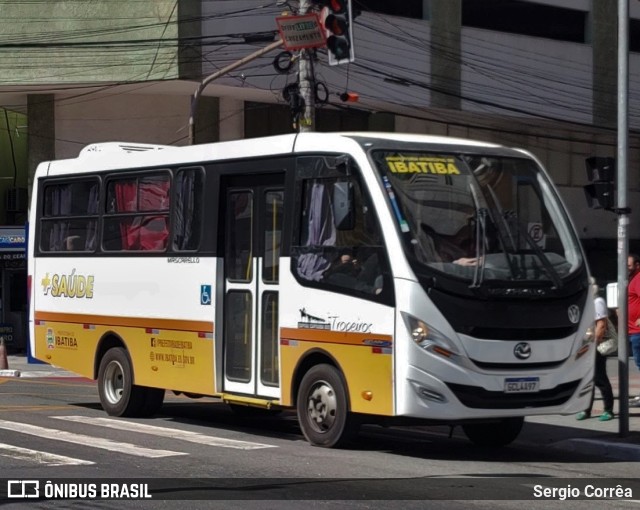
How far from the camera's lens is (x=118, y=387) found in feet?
53.9

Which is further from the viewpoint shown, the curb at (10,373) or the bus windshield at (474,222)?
the curb at (10,373)

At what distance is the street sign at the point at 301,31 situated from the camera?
2262 centimetres

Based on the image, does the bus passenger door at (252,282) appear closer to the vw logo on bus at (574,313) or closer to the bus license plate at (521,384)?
the bus license plate at (521,384)

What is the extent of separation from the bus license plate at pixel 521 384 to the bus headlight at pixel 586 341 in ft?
2.23

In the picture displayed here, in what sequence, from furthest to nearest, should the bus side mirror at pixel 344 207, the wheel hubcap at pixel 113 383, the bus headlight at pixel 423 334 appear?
1. the wheel hubcap at pixel 113 383
2. the bus side mirror at pixel 344 207
3. the bus headlight at pixel 423 334

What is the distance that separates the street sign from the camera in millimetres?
22625

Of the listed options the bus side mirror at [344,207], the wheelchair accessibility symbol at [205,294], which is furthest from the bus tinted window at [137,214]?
the bus side mirror at [344,207]

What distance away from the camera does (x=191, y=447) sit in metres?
12.9

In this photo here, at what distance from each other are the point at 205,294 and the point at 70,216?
→ 11.5 ft

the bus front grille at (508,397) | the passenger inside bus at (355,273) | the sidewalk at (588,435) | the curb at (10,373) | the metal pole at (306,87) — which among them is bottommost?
the curb at (10,373)

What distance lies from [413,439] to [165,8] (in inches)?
801

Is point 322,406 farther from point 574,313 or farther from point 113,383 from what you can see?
point 113,383

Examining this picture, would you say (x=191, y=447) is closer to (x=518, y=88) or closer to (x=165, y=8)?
(x=165, y=8)

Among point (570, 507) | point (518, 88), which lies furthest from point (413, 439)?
point (518, 88)
